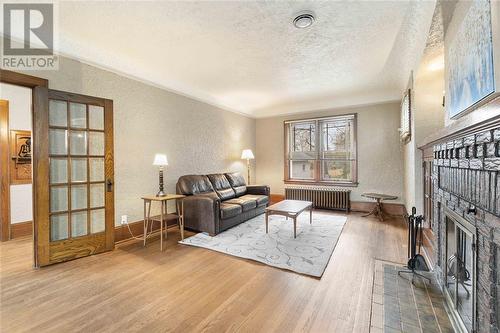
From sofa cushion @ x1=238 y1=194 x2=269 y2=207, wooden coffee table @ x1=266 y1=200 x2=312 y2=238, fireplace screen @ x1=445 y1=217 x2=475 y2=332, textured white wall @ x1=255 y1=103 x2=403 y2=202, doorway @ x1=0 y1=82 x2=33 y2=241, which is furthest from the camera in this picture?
textured white wall @ x1=255 y1=103 x2=403 y2=202

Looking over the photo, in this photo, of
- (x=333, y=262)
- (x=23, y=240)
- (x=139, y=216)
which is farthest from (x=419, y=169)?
(x=23, y=240)

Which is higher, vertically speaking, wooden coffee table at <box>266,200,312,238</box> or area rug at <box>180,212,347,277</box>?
wooden coffee table at <box>266,200,312,238</box>

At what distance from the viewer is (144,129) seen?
12.1ft

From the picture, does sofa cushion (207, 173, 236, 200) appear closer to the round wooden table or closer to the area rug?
the area rug

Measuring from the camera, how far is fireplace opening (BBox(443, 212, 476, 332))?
52.4 inches

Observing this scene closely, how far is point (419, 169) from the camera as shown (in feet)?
10.4

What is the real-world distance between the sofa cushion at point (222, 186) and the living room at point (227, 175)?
0.04m

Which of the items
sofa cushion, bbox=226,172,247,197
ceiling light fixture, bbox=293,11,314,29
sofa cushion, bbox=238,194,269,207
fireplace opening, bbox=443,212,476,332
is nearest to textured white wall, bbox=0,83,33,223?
sofa cushion, bbox=226,172,247,197

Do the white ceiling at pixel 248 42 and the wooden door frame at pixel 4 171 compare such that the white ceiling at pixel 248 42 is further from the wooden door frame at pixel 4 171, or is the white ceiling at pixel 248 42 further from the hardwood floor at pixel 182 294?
the hardwood floor at pixel 182 294

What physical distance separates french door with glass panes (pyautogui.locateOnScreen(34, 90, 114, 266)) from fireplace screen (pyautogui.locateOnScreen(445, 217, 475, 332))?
3718 mm

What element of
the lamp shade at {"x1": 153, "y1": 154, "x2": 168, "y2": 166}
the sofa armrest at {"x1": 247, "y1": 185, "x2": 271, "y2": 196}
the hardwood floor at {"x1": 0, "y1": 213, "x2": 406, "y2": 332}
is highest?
the lamp shade at {"x1": 153, "y1": 154, "x2": 168, "y2": 166}

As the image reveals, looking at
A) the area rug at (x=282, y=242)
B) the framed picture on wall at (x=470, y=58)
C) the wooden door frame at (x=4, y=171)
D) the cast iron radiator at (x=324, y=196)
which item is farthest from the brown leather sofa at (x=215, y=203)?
the framed picture on wall at (x=470, y=58)

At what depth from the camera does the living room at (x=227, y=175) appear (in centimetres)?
162

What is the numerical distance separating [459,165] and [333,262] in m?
1.71
